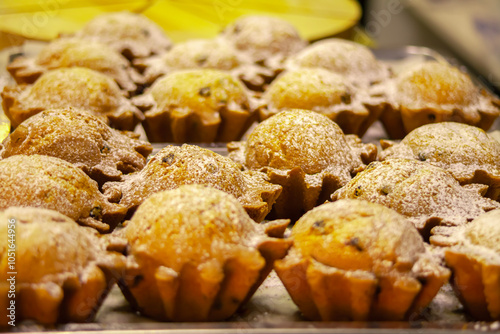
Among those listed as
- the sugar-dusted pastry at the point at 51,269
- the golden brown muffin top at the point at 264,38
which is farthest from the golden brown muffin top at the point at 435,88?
the sugar-dusted pastry at the point at 51,269

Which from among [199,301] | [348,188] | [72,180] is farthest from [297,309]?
[72,180]

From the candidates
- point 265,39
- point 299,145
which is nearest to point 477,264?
point 299,145

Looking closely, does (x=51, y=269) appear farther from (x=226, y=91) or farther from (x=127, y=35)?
A: (x=127, y=35)

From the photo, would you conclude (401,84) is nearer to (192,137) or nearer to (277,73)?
(277,73)

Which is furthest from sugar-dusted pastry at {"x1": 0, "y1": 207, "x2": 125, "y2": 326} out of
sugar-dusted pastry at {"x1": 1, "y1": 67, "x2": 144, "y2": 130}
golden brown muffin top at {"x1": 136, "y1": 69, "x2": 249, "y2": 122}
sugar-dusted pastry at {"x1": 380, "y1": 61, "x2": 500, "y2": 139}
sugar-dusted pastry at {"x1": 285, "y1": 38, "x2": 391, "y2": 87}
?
sugar-dusted pastry at {"x1": 285, "y1": 38, "x2": 391, "y2": 87}

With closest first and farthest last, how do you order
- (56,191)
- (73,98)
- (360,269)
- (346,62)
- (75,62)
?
(360,269) → (56,191) → (73,98) → (75,62) → (346,62)

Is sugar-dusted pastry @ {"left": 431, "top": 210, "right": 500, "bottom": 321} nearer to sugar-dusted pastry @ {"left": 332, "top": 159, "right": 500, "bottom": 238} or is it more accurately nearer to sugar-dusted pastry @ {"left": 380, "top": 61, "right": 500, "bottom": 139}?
sugar-dusted pastry @ {"left": 332, "top": 159, "right": 500, "bottom": 238}
